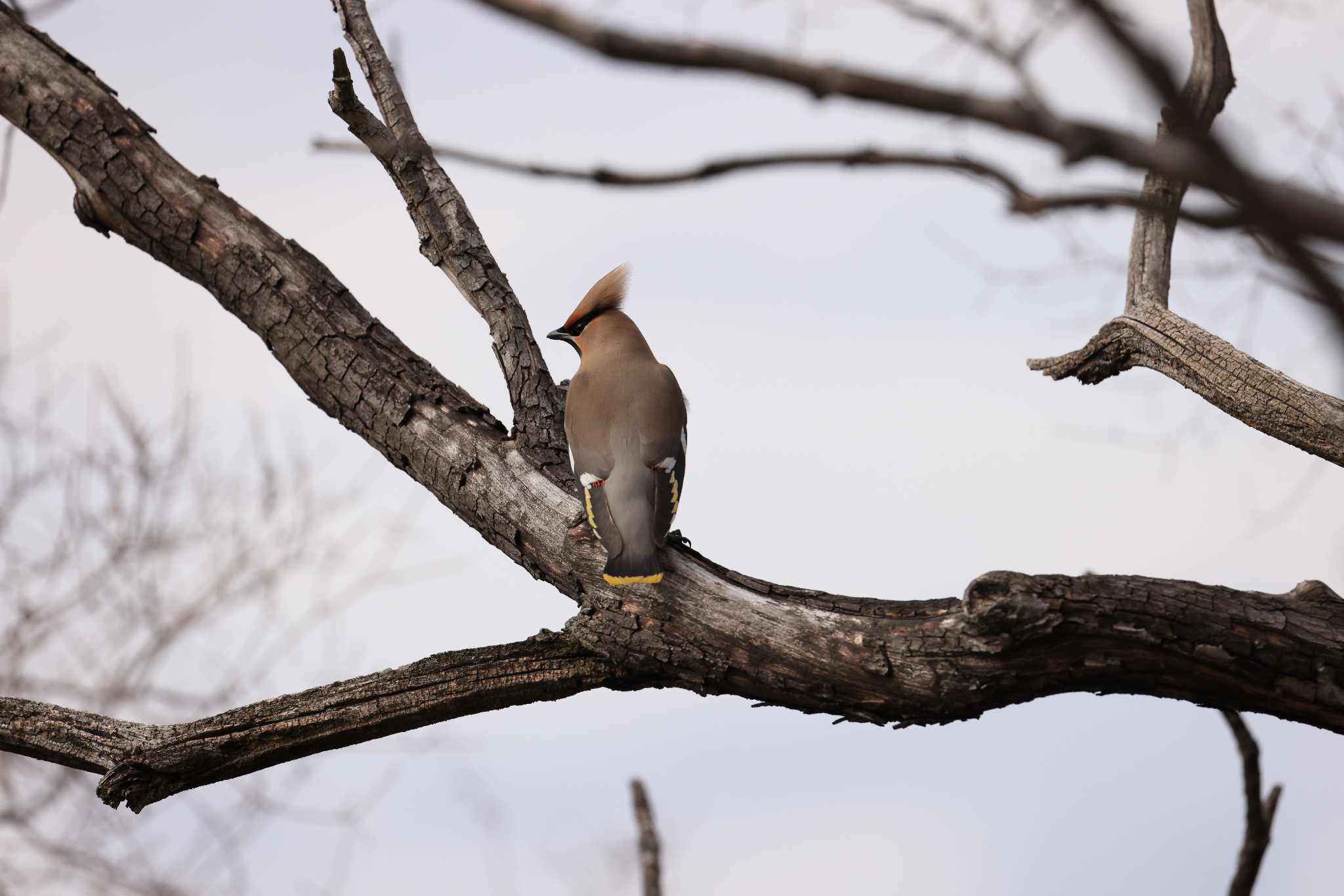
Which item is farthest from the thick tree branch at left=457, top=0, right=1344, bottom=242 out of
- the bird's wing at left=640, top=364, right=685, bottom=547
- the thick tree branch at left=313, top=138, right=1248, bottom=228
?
the bird's wing at left=640, top=364, right=685, bottom=547

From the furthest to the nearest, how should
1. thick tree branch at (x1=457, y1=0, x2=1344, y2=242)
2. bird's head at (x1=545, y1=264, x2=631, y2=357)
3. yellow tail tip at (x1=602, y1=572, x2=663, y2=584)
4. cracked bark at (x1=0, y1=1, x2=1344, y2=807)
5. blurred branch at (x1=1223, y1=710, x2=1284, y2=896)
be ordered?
bird's head at (x1=545, y1=264, x2=631, y2=357)
blurred branch at (x1=1223, y1=710, x2=1284, y2=896)
yellow tail tip at (x1=602, y1=572, x2=663, y2=584)
cracked bark at (x1=0, y1=1, x2=1344, y2=807)
thick tree branch at (x1=457, y1=0, x2=1344, y2=242)

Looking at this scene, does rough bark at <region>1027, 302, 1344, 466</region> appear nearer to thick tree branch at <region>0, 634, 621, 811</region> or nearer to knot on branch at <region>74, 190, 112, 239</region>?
thick tree branch at <region>0, 634, 621, 811</region>

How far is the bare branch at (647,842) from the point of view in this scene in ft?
12.4

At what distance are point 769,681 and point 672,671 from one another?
0.28m

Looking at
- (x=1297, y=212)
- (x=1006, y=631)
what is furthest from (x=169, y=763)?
(x=1297, y=212)

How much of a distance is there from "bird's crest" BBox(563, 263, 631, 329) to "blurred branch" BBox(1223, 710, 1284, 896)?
2.53 metres

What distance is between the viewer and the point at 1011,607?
288cm

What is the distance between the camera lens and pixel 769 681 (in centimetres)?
324

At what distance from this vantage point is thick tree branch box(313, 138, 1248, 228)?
131 cm

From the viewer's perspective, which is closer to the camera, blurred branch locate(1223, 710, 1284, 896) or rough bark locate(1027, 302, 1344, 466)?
rough bark locate(1027, 302, 1344, 466)

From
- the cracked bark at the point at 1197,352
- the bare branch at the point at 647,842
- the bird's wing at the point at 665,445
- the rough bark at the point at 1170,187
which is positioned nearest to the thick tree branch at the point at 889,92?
the cracked bark at the point at 1197,352

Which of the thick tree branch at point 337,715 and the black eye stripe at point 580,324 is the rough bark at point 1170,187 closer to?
the black eye stripe at point 580,324

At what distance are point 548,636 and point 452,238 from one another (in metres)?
1.48

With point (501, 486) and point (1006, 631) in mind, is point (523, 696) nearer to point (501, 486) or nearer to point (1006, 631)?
point (501, 486)
